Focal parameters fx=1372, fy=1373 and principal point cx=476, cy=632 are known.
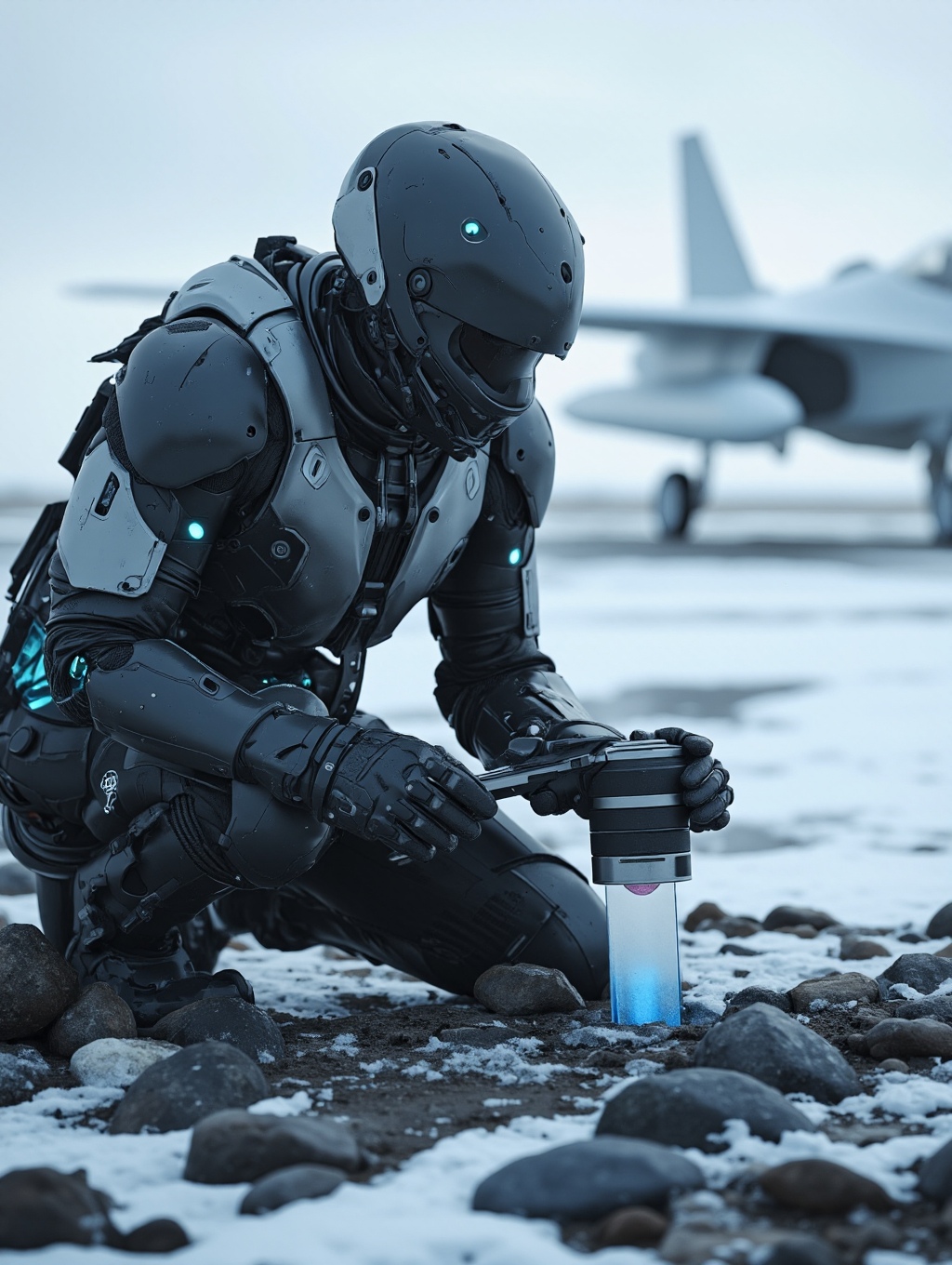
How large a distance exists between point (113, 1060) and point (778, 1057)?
0.89 m

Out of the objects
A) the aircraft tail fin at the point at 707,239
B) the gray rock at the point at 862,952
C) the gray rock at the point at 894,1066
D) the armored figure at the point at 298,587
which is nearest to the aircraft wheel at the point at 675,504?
the aircraft tail fin at the point at 707,239

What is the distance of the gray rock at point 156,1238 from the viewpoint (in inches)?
51.4

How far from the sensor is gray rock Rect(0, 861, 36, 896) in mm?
3600

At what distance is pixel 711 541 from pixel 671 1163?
15.6 m

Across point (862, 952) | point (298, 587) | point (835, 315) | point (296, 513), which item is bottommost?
point (862, 952)

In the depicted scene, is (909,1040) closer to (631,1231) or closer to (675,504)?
(631,1231)

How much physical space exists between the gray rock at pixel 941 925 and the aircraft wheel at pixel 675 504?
1282cm

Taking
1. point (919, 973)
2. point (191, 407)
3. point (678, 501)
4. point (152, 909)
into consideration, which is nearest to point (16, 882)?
point (152, 909)

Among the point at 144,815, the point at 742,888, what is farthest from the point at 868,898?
the point at 144,815

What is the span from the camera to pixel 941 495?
1437cm

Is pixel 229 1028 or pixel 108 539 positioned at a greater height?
pixel 108 539

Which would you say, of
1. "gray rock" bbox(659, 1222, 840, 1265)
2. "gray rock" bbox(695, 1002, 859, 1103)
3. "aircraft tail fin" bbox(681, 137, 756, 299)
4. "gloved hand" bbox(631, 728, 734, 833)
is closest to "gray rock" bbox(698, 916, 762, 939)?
"gloved hand" bbox(631, 728, 734, 833)

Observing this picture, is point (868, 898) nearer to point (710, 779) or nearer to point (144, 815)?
point (710, 779)

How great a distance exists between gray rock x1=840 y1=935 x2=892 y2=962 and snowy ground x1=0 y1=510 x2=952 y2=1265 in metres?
0.04
